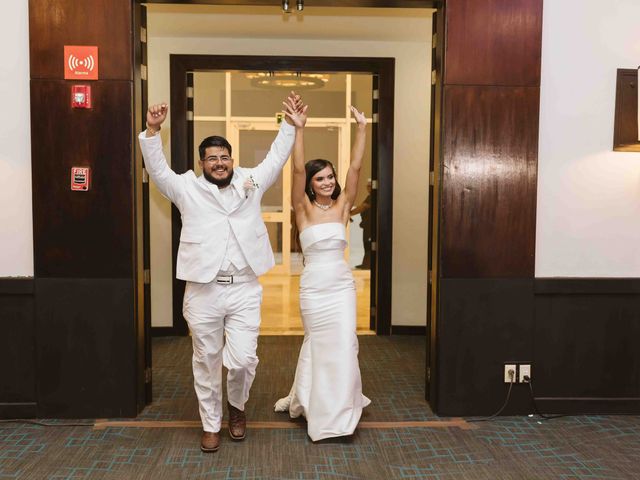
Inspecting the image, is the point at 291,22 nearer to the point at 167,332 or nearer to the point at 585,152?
the point at 585,152

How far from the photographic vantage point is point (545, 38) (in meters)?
3.70

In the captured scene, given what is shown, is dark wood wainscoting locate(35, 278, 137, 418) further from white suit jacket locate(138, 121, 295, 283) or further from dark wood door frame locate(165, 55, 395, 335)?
dark wood door frame locate(165, 55, 395, 335)

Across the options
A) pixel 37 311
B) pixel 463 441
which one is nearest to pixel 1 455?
pixel 37 311

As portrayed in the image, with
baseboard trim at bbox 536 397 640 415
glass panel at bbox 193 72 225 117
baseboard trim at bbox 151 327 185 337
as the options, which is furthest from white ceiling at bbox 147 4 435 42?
baseboard trim at bbox 536 397 640 415

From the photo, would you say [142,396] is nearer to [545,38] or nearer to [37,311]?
[37,311]

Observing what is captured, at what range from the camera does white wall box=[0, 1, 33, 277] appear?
354cm

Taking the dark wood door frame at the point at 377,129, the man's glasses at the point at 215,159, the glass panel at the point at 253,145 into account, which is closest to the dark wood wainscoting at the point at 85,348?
the man's glasses at the point at 215,159

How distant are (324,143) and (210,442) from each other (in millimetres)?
6859

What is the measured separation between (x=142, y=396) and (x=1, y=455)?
85 centimetres

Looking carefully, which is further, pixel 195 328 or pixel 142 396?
pixel 142 396

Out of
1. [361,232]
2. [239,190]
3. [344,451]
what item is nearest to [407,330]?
[344,451]

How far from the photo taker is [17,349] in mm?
3662

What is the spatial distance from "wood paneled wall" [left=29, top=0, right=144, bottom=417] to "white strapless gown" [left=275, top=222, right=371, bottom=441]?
104 centimetres

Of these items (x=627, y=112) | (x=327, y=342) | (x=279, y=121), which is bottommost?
(x=327, y=342)
